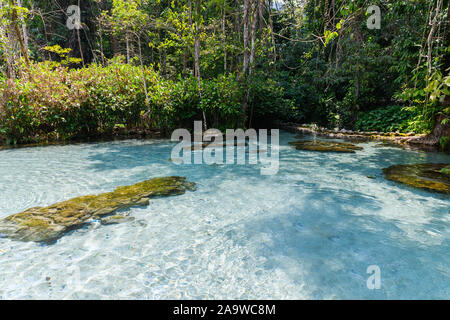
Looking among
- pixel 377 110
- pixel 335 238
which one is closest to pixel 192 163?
pixel 335 238

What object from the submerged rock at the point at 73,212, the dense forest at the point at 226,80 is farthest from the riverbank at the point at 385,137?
the submerged rock at the point at 73,212

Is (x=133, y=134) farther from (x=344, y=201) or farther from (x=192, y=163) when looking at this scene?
(x=344, y=201)

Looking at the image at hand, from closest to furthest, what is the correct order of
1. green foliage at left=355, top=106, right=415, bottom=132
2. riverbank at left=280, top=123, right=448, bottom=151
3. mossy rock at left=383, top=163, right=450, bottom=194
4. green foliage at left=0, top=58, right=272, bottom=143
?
mossy rock at left=383, top=163, right=450, bottom=194
riverbank at left=280, top=123, right=448, bottom=151
green foliage at left=0, top=58, right=272, bottom=143
green foliage at left=355, top=106, right=415, bottom=132

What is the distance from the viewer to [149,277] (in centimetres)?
229

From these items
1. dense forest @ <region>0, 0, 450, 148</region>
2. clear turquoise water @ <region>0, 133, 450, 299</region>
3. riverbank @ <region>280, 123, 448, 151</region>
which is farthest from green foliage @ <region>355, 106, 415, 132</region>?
clear turquoise water @ <region>0, 133, 450, 299</region>

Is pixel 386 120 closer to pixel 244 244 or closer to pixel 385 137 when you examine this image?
pixel 385 137

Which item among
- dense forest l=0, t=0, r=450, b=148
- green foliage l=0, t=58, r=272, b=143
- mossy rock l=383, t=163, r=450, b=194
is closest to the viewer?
mossy rock l=383, t=163, r=450, b=194

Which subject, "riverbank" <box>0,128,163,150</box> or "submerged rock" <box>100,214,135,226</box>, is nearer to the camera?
"submerged rock" <box>100,214,135,226</box>

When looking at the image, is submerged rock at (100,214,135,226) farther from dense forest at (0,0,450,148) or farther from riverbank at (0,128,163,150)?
riverbank at (0,128,163,150)

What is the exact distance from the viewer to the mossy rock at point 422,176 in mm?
4533

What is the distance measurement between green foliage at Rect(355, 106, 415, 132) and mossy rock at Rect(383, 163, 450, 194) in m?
5.09

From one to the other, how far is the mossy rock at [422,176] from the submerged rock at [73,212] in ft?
13.8

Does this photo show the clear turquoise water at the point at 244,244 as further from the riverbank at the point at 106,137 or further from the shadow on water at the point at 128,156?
the riverbank at the point at 106,137

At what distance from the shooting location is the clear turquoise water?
2.16m
